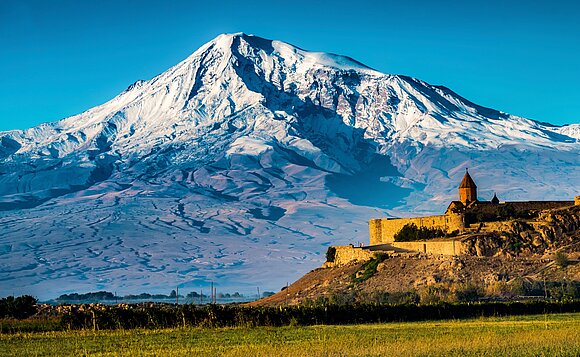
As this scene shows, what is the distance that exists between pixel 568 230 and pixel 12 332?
4415 cm

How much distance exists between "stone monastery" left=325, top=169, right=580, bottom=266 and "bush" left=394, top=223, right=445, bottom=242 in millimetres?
95

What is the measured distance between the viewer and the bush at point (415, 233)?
249 ft

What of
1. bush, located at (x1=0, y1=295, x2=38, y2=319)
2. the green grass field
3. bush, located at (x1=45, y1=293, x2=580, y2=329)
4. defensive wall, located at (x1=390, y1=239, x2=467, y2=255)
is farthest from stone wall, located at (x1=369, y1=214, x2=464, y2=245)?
bush, located at (x1=0, y1=295, x2=38, y2=319)

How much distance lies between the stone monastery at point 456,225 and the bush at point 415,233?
95 mm

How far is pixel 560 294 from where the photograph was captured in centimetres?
5806

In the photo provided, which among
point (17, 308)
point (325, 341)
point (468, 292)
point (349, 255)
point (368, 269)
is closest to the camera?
point (325, 341)

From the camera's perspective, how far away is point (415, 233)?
77.6m

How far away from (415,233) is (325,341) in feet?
153

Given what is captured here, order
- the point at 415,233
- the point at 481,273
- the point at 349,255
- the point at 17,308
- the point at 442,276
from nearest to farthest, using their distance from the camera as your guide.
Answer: the point at 17,308, the point at 442,276, the point at 481,273, the point at 415,233, the point at 349,255

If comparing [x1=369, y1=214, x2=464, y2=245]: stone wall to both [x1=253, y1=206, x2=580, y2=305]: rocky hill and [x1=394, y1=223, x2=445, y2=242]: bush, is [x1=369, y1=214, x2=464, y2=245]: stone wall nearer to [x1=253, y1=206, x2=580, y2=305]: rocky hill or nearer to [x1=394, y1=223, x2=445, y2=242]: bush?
[x1=394, y1=223, x2=445, y2=242]: bush

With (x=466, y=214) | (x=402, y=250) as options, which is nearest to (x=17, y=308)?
(x=402, y=250)

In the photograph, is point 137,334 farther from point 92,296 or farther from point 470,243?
point 92,296

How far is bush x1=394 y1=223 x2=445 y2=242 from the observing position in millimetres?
75875

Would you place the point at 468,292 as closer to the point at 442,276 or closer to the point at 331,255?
the point at 442,276
